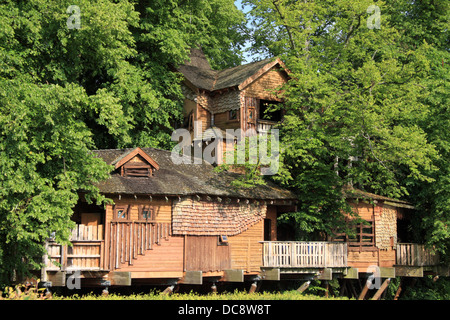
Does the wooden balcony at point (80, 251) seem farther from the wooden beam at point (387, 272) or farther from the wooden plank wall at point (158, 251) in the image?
the wooden beam at point (387, 272)

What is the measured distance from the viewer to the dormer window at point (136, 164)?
26.2 m

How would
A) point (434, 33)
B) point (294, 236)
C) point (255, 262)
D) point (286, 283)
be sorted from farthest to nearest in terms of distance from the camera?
1. point (434, 33)
2. point (294, 236)
3. point (286, 283)
4. point (255, 262)

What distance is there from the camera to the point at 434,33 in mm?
40188

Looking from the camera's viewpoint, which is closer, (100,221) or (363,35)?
(100,221)

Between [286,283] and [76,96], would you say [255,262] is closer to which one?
[286,283]

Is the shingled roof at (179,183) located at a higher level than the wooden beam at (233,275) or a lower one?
higher

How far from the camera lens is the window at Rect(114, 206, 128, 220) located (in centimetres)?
2519

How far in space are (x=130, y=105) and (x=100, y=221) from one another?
938 cm

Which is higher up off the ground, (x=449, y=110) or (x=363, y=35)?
(x=363, y=35)

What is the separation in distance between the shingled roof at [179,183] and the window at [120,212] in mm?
804

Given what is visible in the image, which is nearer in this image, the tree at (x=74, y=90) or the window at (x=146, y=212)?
the tree at (x=74, y=90)

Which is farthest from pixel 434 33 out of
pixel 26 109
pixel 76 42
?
pixel 26 109

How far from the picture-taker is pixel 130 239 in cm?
2530

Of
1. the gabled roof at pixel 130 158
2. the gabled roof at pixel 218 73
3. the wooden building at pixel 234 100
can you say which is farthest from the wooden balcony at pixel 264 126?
the gabled roof at pixel 130 158
